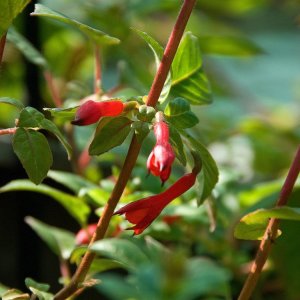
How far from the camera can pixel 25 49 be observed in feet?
3.00

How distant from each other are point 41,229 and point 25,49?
0.20 metres

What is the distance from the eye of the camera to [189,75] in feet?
2.45

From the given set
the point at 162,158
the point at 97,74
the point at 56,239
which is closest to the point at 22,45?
the point at 97,74

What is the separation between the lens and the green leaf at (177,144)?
0.60 meters

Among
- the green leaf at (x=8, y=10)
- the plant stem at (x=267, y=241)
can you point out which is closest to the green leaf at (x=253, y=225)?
the plant stem at (x=267, y=241)

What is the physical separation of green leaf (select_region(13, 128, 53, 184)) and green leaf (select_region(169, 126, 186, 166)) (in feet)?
0.28

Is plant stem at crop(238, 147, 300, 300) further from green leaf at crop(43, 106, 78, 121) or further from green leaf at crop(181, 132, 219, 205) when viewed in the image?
green leaf at crop(43, 106, 78, 121)

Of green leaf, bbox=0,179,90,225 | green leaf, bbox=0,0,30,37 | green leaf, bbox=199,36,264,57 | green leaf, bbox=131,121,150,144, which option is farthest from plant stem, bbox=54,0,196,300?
green leaf, bbox=199,36,264,57

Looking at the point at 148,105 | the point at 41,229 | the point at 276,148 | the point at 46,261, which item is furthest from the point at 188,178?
the point at 276,148

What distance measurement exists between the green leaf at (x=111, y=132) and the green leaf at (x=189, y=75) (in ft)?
0.49

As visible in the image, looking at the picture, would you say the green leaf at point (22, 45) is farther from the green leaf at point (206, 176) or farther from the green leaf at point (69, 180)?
the green leaf at point (206, 176)

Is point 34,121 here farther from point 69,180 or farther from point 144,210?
point 69,180

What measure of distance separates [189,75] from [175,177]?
21 centimetres

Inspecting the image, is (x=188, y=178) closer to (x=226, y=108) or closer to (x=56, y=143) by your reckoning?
(x=56, y=143)
